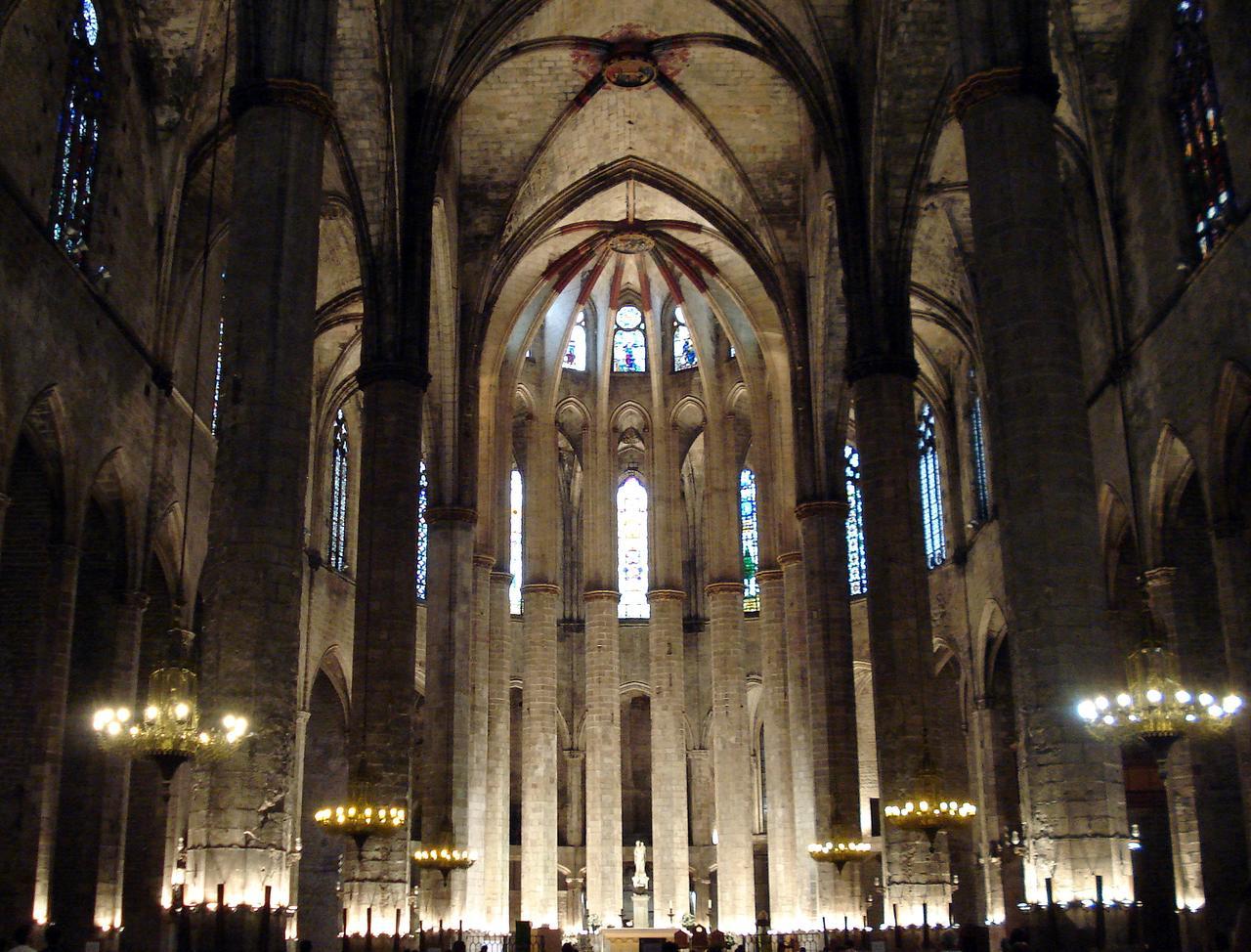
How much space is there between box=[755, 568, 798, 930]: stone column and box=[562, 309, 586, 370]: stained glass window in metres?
9.73

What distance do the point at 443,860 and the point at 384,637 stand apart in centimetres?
784

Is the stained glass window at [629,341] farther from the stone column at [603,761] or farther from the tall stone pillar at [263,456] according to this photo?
the tall stone pillar at [263,456]

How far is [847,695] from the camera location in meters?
30.4

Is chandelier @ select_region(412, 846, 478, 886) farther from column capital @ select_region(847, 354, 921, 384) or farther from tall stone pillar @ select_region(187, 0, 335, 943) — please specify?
tall stone pillar @ select_region(187, 0, 335, 943)

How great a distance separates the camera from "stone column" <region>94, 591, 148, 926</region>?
22609 mm

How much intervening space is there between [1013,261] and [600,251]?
24978mm

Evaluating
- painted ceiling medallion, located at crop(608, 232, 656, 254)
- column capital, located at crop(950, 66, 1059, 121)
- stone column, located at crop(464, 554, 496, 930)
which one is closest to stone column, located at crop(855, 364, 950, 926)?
column capital, located at crop(950, 66, 1059, 121)

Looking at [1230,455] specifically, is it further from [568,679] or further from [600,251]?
[568,679]

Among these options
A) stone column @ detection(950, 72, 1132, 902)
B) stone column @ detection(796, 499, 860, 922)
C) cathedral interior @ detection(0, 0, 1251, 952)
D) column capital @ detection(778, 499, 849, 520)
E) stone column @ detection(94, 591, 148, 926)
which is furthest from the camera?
column capital @ detection(778, 499, 849, 520)

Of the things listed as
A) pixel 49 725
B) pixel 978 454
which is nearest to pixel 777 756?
pixel 978 454

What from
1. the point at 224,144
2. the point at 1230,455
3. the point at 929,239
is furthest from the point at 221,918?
the point at 929,239

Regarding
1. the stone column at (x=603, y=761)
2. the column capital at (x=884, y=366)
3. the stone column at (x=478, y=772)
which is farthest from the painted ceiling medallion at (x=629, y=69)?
the stone column at (x=603, y=761)

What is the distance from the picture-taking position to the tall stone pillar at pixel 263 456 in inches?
566

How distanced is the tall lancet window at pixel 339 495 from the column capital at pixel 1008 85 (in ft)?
79.0
